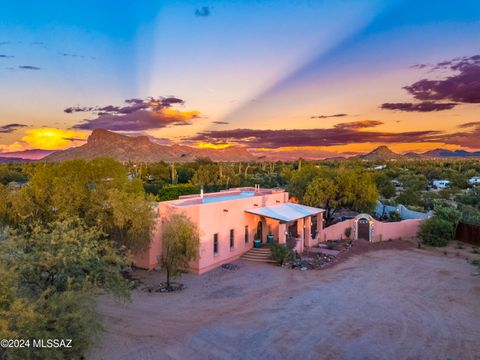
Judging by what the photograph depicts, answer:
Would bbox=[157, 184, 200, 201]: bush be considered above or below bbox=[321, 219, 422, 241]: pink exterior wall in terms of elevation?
above

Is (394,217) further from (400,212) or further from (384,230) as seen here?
(384,230)

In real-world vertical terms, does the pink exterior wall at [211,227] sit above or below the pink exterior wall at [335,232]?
above

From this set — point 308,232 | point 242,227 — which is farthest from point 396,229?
point 242,227

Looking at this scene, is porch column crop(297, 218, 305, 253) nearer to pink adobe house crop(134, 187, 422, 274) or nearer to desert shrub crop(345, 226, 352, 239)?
pink adobe house crop(134, 187, 422, 274)

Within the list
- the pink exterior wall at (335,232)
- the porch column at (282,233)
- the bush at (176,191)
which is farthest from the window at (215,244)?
the bush at (176,191)

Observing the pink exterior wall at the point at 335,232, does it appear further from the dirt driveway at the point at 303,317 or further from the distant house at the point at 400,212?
the distant house at the point at 400,212

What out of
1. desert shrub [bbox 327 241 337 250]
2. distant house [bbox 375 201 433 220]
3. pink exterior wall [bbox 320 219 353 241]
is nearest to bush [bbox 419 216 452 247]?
distant house [bbox 375 201 433 220]
